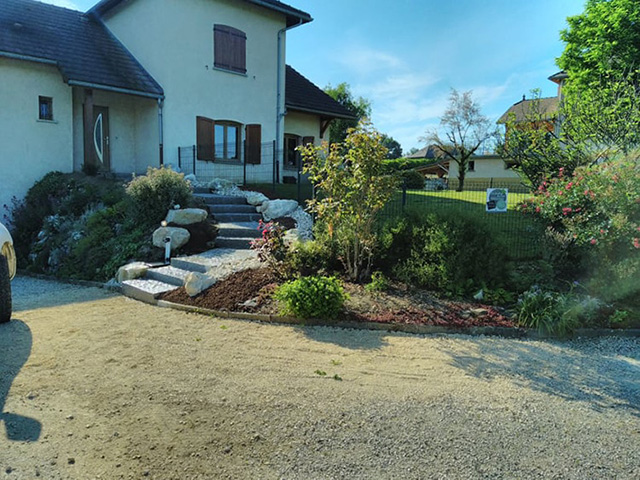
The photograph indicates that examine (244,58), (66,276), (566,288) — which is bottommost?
(66,276)

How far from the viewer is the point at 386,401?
331 cm

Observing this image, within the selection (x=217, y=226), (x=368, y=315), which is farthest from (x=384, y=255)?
(x=217, y=226)

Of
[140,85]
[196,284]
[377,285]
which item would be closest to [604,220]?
[377,285]

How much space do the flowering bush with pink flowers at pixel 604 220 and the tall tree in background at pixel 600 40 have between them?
41.0 ft

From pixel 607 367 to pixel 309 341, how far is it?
294cm

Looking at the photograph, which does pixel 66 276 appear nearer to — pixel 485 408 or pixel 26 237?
pixel 26 237

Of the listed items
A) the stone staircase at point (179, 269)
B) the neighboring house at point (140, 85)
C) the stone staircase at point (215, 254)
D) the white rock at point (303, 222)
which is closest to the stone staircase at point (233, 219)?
the stone staircase at point (215, 254)

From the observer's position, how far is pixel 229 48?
591 inches

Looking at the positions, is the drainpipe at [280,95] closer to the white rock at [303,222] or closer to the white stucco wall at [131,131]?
the white stucco wall at [131,131]

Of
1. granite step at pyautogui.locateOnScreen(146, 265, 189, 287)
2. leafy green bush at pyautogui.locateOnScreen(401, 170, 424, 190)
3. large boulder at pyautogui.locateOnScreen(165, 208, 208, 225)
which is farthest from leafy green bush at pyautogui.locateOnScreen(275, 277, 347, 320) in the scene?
large boulder at pyautogui.locateOnScreen(165, 208, 208, 225)

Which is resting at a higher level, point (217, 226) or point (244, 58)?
point (244, 58)

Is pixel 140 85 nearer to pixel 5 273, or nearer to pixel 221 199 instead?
pixel 221 199

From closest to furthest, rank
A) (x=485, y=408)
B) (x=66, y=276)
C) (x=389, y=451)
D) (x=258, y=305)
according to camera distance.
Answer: (x=389, y=451) → (x=485, y=408) → (x=258, y=305) → (x=66, y=276)

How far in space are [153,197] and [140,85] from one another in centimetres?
647
